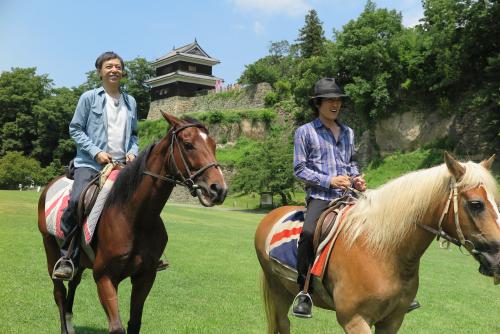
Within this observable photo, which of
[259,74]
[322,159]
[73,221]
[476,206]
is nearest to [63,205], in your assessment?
[73,221]

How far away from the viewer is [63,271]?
454 centimetres

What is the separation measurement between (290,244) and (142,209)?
1.44 meters

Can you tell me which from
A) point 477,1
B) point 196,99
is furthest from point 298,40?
point 477,1

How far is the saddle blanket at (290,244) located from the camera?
13.1 feet

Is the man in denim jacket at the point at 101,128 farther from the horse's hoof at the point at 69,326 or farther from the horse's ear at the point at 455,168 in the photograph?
the horse's ear at the point at 455,168

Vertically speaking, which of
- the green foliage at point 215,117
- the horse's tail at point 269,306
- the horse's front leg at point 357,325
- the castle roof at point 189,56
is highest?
the castle roof at point 189,56

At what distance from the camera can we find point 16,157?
4769cm

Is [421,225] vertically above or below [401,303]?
above

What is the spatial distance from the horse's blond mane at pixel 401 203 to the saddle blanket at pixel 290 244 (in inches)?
10.0

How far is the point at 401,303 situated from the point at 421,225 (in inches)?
25.7

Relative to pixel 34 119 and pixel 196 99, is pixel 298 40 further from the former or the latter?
pixel 34 119

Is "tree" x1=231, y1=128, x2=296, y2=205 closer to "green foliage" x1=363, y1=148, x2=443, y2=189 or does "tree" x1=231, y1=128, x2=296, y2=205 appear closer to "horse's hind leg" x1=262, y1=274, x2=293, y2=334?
"green foliage" x1=363, y1=148, x2=443, y2=189

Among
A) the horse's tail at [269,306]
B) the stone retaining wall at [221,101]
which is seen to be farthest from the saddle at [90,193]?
the stone retaining wall at [221,101]

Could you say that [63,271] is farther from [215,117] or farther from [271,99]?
[215,117]
